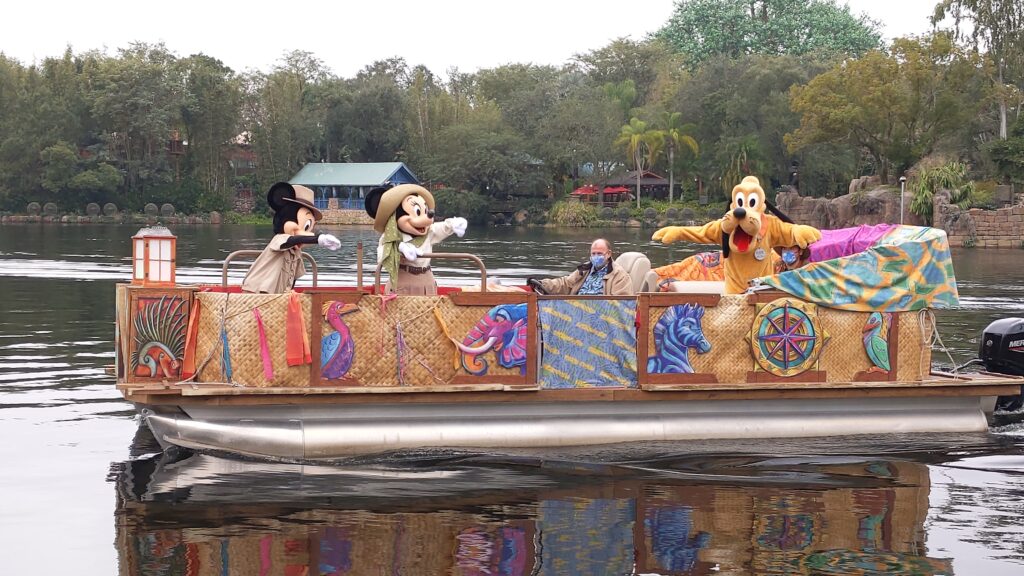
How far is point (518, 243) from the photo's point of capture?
44.7 m

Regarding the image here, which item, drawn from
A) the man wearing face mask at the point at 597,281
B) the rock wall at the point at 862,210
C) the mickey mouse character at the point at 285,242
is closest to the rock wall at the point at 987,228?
the rock wall at the point at 862,210

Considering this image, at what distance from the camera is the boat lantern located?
884 cm

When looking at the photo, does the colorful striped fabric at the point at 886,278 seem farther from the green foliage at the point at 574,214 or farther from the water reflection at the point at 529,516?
the green foliage at the point at 574,214

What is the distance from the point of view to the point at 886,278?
9.79m

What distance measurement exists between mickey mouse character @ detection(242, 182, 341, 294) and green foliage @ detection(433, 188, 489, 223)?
57.1 m

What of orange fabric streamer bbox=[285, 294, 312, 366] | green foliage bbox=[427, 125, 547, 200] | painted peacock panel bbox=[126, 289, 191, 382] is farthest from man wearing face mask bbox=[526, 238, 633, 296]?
green foliage bbox=[427, 125, 547, 200]

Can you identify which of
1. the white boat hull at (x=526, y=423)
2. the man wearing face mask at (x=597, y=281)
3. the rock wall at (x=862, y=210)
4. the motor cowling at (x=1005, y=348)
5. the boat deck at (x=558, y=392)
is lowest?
the white boat hull at (x=526, y=423)

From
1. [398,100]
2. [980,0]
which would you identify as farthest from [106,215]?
[980,0]

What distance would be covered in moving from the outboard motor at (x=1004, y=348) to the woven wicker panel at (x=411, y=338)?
4.48 m

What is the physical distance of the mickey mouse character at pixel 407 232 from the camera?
9.13 meters

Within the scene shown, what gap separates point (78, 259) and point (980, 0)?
4211 cm

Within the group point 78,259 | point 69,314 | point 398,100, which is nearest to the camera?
point 69,314

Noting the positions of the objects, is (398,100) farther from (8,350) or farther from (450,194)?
(8,350)

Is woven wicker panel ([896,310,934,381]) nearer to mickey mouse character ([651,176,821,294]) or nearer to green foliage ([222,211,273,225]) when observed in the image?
mickey mouse character ([651,176,821,294])
